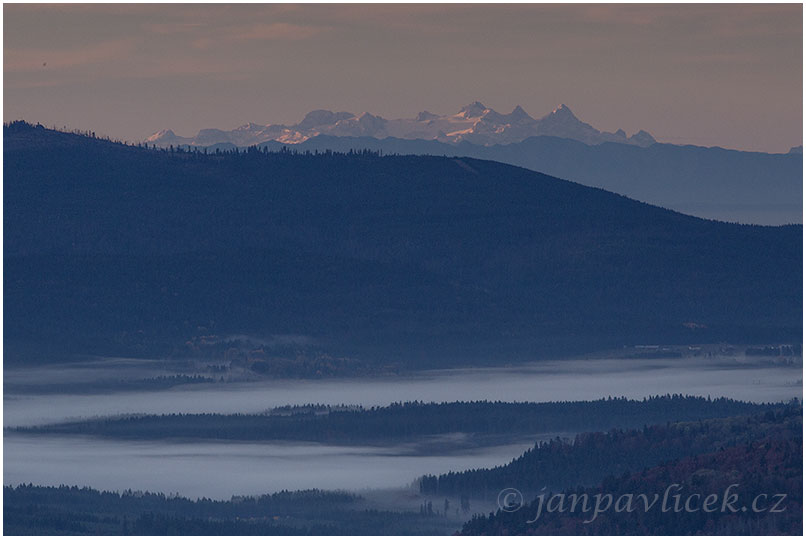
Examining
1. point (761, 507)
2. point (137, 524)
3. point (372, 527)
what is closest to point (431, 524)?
point (372, 527)

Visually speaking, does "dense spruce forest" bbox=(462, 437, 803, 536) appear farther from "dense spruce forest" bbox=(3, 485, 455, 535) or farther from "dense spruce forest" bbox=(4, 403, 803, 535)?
"dense spruce forest" bbox=(3, 485, 455, 535)

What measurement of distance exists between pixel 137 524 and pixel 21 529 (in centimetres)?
1105

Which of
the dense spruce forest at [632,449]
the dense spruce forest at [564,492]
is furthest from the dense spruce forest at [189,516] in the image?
the dense spruce forest at [632,449]

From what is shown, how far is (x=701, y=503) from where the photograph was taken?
125 metres

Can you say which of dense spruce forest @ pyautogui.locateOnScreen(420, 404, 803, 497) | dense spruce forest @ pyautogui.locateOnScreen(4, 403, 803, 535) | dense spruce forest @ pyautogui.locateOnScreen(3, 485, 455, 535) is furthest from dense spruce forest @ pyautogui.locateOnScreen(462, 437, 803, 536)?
dense spruce forest @ pyautogui.locateOnScreen(3, 485, 455, 535)

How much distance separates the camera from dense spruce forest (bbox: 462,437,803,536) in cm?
11606

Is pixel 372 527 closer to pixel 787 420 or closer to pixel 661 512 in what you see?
pixel 787 420

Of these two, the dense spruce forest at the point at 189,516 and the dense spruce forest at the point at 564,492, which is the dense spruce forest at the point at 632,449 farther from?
the dense spruce forest at the point at 189,516

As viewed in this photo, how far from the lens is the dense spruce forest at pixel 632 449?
161500 millimetres

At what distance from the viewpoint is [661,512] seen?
124 m

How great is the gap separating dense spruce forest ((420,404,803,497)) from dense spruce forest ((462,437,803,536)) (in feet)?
30.5

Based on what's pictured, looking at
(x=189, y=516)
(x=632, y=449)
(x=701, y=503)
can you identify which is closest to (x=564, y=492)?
(x=632, y=449)

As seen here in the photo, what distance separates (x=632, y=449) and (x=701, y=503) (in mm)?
57440

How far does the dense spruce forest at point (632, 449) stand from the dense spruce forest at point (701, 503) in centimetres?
928
